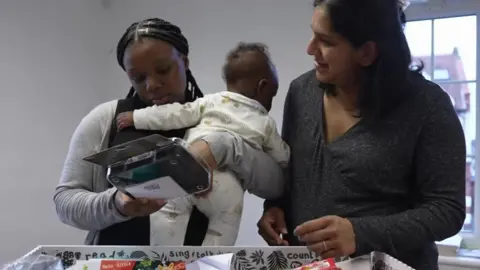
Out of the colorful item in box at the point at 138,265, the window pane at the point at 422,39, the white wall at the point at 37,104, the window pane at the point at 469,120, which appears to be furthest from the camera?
the window pane at the point at 422,39

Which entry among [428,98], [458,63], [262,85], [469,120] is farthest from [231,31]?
[428,98]

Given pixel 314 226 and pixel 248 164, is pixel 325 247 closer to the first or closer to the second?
pixel 314 226

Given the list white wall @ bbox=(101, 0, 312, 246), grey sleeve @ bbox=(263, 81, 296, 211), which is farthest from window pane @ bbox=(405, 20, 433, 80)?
grey sleeve @ bbox=(263, 81, 296, 211)

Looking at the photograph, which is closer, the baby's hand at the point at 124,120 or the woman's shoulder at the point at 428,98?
the woman's shoulder at the point at 428,98

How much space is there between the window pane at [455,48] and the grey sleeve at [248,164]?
1610 mm

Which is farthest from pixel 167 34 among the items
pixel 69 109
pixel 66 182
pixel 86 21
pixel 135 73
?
pixel 86 21

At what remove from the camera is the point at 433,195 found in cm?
78

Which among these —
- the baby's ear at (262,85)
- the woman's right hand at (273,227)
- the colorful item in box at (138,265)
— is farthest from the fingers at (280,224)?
the baby's ear at (262,85)

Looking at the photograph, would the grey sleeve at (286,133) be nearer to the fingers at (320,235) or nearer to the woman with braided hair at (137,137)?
the woman with braided hair at (137,137)

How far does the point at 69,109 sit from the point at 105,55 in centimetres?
43

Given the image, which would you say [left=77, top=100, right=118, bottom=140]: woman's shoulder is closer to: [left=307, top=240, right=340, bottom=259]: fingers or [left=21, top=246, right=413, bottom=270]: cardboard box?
[left=21, top=246, right=413, bottom=270]: cardboard box

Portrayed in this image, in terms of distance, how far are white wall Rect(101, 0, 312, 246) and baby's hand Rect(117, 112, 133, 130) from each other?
1317 mm

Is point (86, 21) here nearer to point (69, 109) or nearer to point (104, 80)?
point (104, 80)

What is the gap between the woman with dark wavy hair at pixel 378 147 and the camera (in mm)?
761
